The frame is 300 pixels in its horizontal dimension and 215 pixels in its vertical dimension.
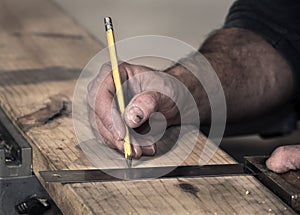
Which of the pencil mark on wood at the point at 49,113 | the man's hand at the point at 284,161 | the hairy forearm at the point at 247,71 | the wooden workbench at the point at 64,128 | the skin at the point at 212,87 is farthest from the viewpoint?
the hairy forearm at the point at 247,71

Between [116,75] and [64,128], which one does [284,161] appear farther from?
[64,128]

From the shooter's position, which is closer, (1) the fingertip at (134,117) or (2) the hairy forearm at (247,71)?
(1) the fingertip at (134,117)

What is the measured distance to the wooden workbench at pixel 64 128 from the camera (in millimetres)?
1463

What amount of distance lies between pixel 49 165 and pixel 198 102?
0.50 m

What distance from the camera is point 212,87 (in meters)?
2.09

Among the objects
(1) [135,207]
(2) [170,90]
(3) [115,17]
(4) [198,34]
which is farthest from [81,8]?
(1) [135,207]

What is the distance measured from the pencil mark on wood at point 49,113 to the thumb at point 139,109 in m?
0.28

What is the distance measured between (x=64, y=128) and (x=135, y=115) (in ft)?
0.83

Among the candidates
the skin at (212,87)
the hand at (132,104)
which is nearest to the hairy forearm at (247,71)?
the skin at (212,87)

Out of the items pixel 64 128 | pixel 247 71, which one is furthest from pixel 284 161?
pixel 247 71

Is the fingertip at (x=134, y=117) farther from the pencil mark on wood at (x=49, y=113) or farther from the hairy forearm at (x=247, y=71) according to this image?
the hairy forearm at (x=247, y=71)

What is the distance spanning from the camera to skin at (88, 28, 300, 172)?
1.69 meters

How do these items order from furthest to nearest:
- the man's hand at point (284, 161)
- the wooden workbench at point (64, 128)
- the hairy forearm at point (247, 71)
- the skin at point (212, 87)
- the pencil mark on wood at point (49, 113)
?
the hairy forearm at point (247, 71) → the pencil mark on wood at point (49, 113) → the skin at point (212, 87) → the man's hand at point (284, 161) → the wooden workbench at point (64, 128)

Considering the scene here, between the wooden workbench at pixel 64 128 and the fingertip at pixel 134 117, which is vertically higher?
the fingertip at pixel 134 117
